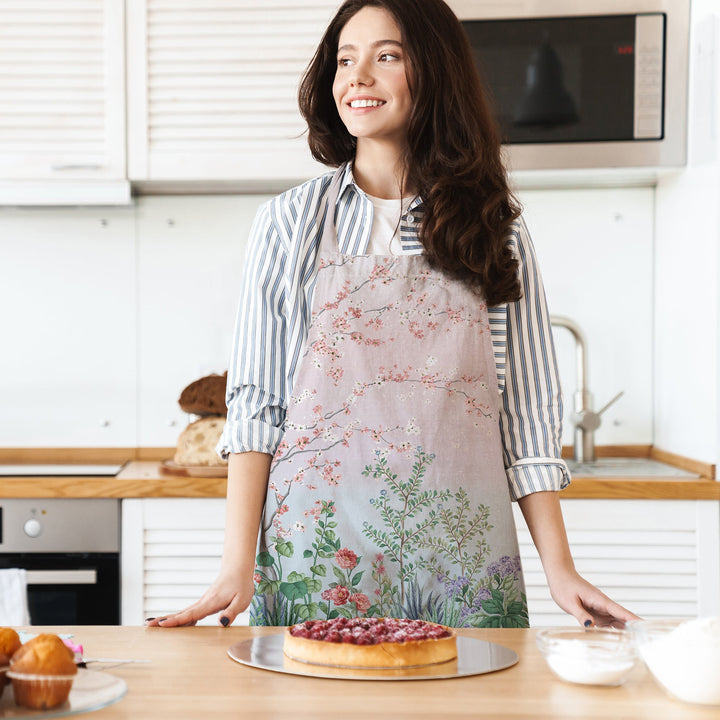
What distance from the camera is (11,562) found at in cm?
210

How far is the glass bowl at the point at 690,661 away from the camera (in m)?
0.71

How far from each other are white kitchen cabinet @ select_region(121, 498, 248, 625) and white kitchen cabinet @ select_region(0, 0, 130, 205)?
0.80 meters

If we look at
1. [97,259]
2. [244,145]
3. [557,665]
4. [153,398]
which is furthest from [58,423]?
[557,665]

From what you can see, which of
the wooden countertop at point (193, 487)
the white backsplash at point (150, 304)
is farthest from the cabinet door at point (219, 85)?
the wooden countertop at point (193, 487)

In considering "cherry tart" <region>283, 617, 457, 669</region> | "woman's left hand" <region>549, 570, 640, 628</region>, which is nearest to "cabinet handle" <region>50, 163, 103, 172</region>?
"woman's left hand" <region>549, 570, 640, 628</region>

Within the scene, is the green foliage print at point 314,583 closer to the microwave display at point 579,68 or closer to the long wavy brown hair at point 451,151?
the long wavy brown hair at point 451,151

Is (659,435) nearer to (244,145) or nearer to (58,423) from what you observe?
(244,145)

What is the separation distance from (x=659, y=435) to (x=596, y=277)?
0.45 meters

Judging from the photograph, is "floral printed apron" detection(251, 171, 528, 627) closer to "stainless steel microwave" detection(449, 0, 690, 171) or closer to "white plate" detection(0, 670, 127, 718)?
"white plate" detection(0, 670, 127, 718)

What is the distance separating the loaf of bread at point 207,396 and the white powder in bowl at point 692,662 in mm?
1659

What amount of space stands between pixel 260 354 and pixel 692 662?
69 cm

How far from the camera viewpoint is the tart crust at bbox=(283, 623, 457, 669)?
0.79 m

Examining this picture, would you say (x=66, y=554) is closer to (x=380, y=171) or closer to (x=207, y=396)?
(x=207, y=396)

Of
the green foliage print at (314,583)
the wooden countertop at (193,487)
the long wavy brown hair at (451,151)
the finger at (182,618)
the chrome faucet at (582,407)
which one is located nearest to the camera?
the finger at (182,618)
